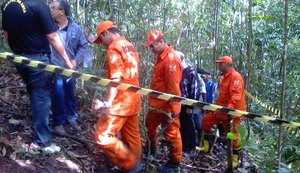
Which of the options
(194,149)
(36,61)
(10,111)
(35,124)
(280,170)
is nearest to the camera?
(280,170)

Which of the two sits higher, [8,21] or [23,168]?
[8,21]

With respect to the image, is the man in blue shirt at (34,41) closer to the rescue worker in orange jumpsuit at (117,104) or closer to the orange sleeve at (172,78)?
the rescue worker in orange jumpsuit at (117,104)

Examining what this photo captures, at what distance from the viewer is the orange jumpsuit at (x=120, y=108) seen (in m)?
4.46

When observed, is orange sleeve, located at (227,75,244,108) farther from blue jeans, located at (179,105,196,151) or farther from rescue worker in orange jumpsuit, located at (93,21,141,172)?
rescue worker in orange jumpsuit, located at (93,21,141,172)

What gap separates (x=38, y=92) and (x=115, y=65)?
33.3 inches

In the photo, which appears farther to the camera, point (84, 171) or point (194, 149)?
point (194, 149)

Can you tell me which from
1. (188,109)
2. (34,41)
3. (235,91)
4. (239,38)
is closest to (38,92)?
(34,41)

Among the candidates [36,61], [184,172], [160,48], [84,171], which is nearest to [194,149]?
[184,172]

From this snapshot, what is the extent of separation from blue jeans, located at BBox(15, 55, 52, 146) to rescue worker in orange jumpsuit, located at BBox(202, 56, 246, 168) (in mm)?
2801

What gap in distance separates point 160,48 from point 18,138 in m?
2.03

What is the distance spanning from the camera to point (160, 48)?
531cm

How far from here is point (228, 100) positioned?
637cm

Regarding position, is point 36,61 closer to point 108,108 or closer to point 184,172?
point 108,108

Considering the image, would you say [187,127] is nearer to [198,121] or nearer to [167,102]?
[198,121]
